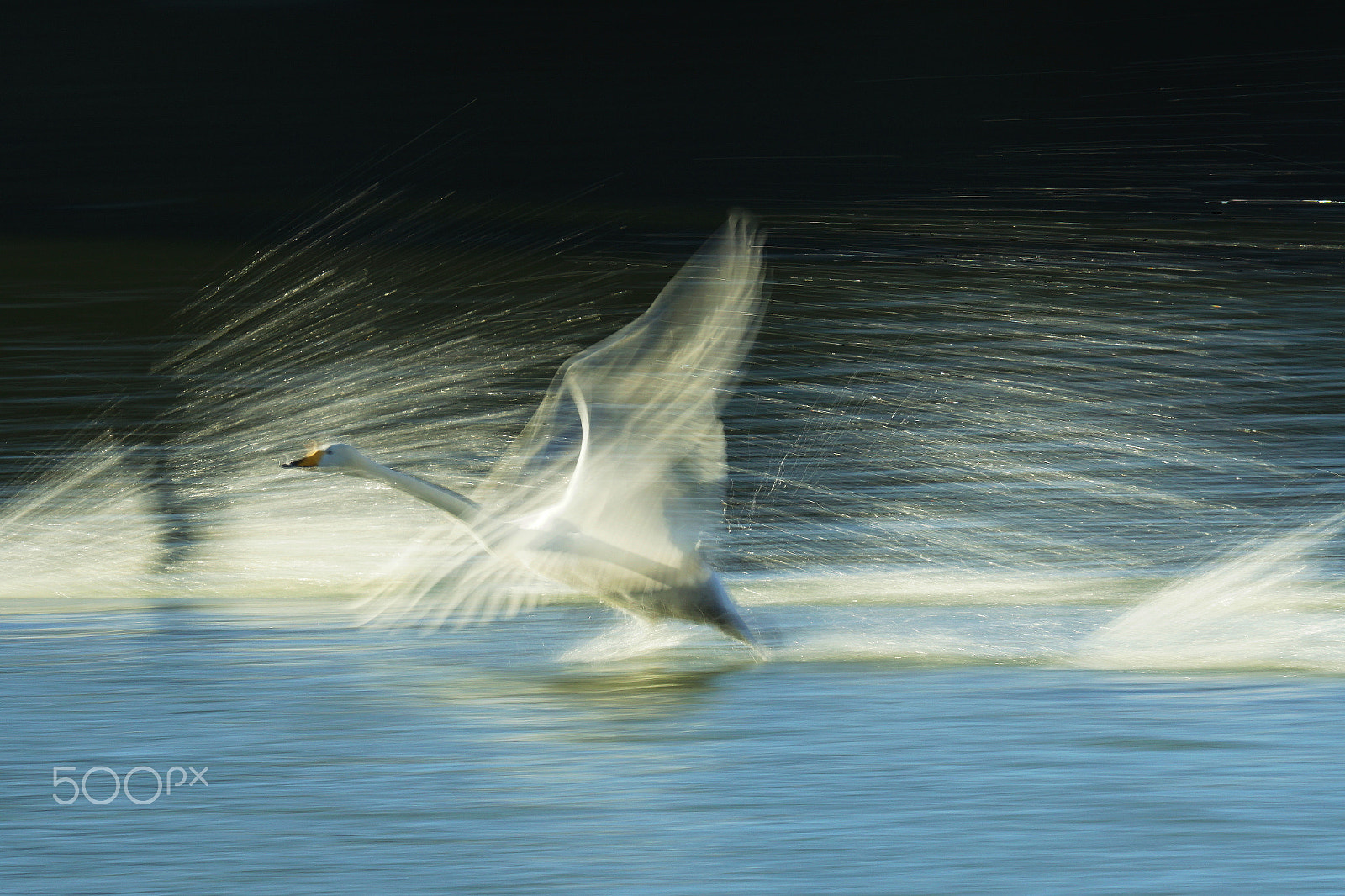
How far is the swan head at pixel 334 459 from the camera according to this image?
25.5 feet

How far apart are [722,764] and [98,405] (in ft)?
28.3

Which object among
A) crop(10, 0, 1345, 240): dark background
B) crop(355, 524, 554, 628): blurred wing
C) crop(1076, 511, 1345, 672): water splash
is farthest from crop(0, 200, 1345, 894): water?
crop(10, 0, 1345, 240): dark background

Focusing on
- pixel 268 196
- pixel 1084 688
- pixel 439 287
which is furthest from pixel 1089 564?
pixel 268 196

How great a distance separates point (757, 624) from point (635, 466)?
1.46 metres

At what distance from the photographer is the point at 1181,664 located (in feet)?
25.7

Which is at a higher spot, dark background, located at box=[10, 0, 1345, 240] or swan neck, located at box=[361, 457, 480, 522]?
dark background, located at box=[10, 0, 1345, 240]

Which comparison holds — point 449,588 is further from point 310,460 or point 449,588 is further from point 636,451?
point 636,451

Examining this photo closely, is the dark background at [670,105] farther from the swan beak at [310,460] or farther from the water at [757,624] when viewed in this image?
the swan beak at [310,460]

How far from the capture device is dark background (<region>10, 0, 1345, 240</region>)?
24281 millimetres

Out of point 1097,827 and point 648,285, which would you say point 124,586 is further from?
point 648,285

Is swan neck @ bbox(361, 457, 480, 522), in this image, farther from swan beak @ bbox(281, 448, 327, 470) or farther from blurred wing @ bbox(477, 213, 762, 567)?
swan beak @ bbox(281, 448, 327, 470)

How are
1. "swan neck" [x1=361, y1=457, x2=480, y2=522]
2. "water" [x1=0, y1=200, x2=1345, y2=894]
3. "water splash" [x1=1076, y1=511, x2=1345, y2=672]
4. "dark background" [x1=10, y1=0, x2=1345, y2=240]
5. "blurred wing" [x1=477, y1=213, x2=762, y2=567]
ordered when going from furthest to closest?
"dark background" [x1=10, y1=0, x2=1345, y2=240], "water splash" [x1=1076, y1=511, x2=1345, y2=672], "swan neck" [x1=361, y1=457, x2=480, y2=522], "blurred wing" [x1=477, y1=213, x2=762, y2=567], "water" [x1=0, y1=200, x2=1345, y2=894]

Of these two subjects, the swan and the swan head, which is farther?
the swan head

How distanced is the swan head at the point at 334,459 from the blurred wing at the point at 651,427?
578mm
